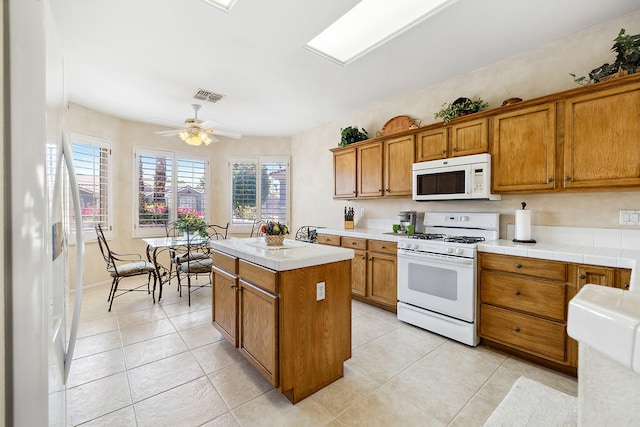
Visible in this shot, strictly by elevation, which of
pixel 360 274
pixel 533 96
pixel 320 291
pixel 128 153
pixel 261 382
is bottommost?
pixel 261 382

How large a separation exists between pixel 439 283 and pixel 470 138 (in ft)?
4.90

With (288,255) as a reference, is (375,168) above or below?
above

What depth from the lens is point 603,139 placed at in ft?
6.95

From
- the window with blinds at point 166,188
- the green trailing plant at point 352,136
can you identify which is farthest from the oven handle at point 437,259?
the window with blinds at point 166,188

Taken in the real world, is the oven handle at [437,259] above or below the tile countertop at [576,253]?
below

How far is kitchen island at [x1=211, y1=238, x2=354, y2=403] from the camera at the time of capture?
177cm

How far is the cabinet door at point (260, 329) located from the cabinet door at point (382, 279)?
1.82 m

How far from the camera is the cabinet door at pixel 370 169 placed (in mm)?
3805

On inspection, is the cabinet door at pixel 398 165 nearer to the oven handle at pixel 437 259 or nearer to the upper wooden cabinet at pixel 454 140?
the upper wooden cabinet at pixel 454 140

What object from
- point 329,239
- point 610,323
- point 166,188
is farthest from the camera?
A: point 166,188

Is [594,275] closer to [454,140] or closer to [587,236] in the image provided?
[587,236]

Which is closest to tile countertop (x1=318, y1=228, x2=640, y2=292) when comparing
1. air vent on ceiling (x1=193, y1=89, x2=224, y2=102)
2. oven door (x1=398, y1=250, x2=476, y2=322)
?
oven door (x1=398, y1=250, x2=476, y2=322)

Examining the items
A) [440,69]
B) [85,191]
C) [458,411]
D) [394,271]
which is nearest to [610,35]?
[440,69]

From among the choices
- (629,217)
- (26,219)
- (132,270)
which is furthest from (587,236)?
(132,270)
